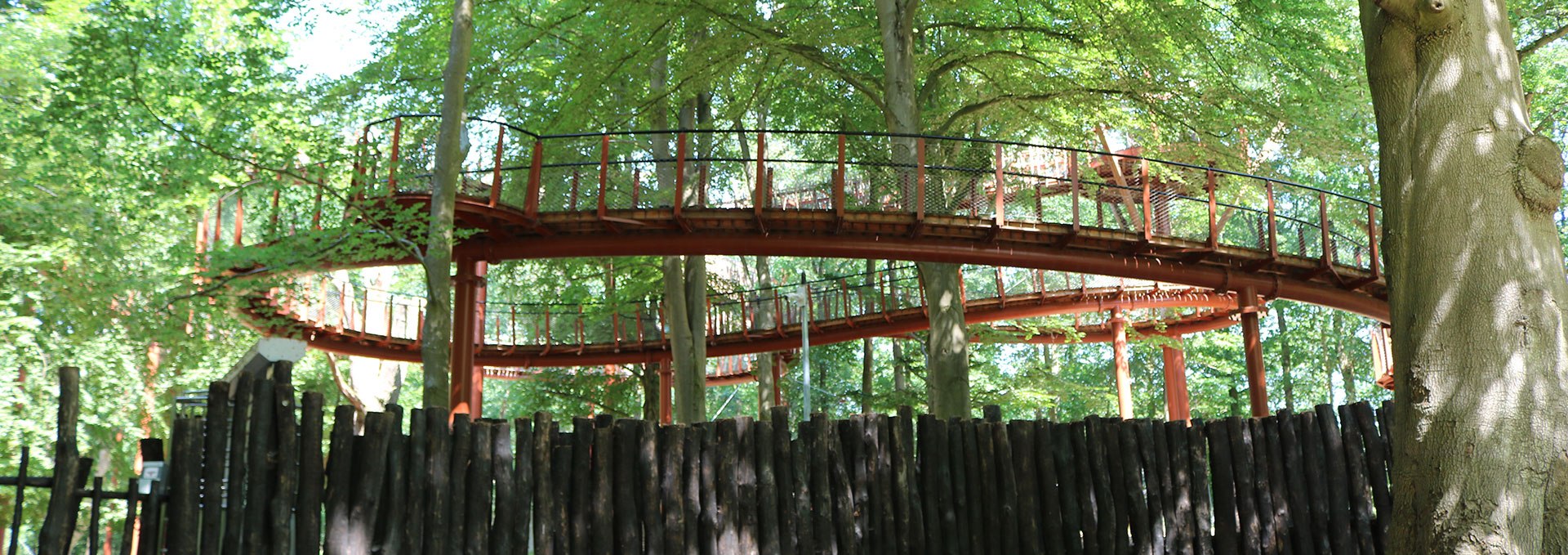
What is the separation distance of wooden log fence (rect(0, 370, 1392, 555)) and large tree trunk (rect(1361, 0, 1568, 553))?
2699 mm

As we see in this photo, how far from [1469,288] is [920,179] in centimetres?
912

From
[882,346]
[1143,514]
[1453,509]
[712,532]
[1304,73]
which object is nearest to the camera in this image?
[1453,509]

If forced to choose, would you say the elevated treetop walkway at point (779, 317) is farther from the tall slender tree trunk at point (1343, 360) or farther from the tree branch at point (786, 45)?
the tall slender tree trunk at point (1343, 360)

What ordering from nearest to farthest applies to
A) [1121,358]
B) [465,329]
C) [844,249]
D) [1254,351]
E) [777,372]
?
[465,329] < [844,249] < [1254,351] < [1121,358] < [777,372]

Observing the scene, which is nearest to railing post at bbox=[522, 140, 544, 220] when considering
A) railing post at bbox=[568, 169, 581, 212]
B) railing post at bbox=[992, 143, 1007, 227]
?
railing post at bbox=[568, 169, 581, 212]

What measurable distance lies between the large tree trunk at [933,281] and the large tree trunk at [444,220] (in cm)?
570

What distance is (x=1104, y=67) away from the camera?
1691 centimetres

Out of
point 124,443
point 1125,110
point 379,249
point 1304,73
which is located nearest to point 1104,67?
point 1125,110

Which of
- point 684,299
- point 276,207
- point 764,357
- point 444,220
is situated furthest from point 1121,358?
point 276,207

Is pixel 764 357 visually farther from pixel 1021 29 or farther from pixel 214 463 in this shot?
pixel 214 463

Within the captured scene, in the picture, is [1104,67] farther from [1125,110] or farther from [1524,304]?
[1524,304]

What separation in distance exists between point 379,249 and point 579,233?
10.9 ft

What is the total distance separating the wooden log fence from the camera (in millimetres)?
6262

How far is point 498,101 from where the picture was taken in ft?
66.7
